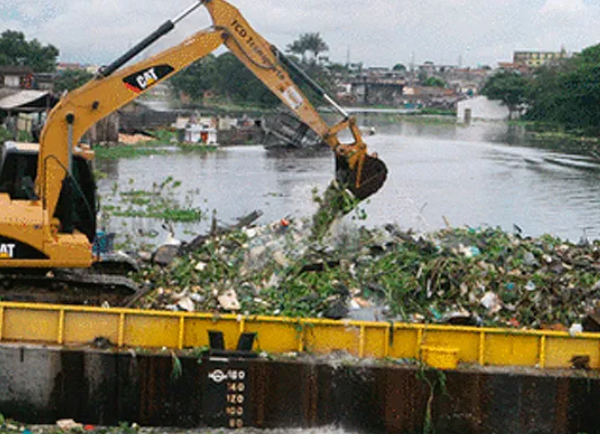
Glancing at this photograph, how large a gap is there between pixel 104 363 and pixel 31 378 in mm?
829

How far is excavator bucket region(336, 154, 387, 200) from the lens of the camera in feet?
48.0

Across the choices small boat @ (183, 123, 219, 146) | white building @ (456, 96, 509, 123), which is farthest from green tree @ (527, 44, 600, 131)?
small boat @ (183, 123, 219, 146)

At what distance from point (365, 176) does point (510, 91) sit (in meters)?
95.3

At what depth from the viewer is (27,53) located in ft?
263

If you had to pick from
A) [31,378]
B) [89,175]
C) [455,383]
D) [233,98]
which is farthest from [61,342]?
[233,98]

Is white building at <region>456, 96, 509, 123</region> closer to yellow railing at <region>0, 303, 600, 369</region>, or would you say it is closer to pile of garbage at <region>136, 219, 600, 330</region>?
pile of garbage at <region>136, 219, 600, 330</region>

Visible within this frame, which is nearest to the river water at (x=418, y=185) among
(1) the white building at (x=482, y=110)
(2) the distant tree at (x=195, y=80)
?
(1) the white building at (x=482, y=110)

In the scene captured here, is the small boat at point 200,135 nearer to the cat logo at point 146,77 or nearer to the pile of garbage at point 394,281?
the pile of garbage at point 394,281

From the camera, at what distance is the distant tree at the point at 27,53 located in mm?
79688

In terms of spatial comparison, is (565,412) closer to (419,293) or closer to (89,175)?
(419,293)

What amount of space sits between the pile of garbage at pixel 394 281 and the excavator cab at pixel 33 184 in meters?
1.33

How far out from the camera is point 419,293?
11.1m

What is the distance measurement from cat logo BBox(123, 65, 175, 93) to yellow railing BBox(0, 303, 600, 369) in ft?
11.3

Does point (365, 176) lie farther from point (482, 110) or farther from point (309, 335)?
point (482, 110)
